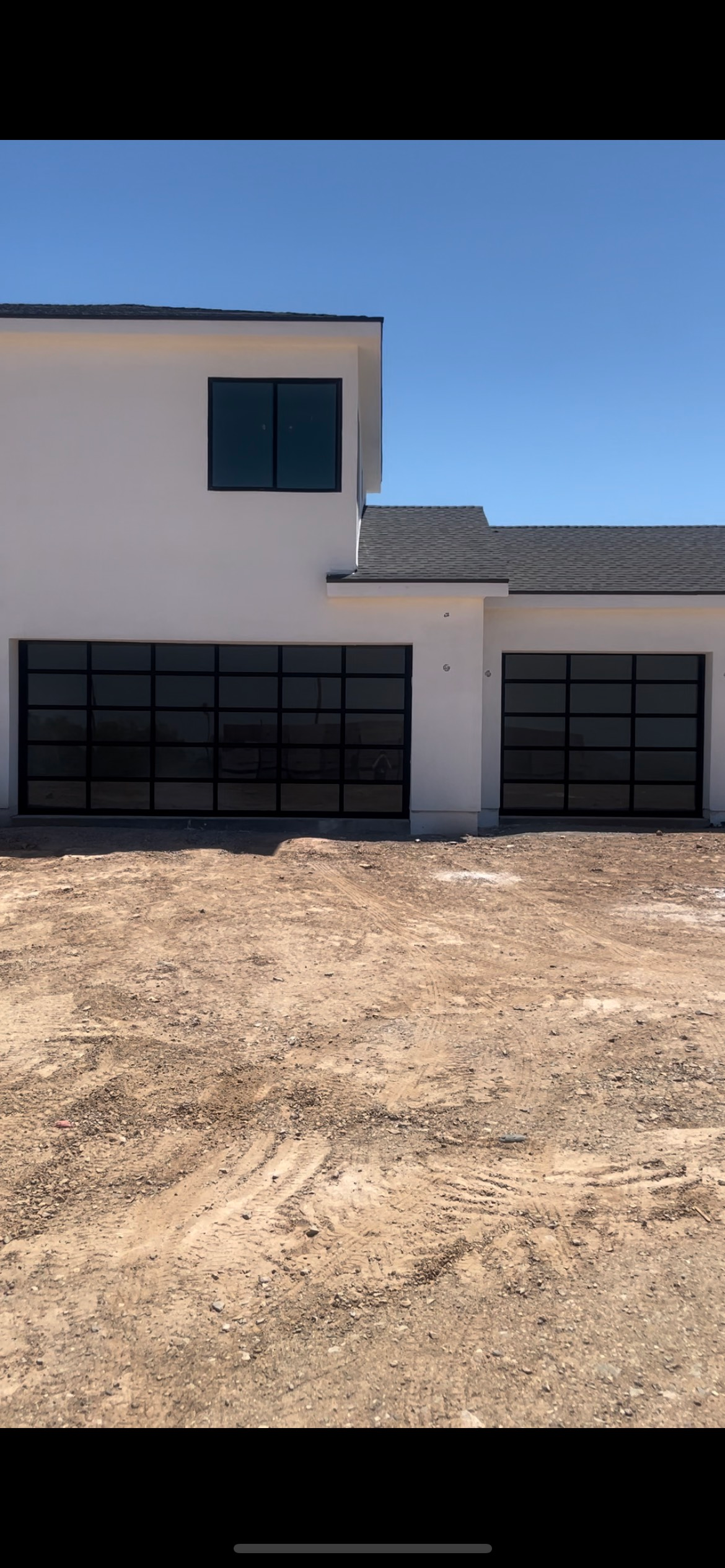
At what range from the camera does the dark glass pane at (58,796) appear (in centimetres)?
1470

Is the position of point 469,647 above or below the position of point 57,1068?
above

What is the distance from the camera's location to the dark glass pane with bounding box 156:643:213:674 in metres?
14.3

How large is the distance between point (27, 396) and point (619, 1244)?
47.3ft

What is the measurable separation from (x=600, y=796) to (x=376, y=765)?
30.9 ft

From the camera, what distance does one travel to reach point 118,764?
14.3m

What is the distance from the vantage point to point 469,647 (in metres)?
14.0

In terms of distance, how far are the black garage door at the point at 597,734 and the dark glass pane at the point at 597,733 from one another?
0.04 meters

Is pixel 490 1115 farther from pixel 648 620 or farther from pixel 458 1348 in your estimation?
pixel 648 620

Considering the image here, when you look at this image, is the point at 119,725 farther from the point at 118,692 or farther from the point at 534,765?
the point at 534,765

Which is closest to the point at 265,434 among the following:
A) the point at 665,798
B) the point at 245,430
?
the point at 245,430

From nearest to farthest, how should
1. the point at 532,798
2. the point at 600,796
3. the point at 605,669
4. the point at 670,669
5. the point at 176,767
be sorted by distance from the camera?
1. the point at 176,767
2. the point at 532,798
3. the point at 600,796
4. the point at 670,669
5. the point at 605,669

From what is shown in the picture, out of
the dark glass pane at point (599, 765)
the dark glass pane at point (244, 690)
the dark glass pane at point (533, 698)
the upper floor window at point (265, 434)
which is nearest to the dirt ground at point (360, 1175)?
the dark glass pane at point (244, 690)

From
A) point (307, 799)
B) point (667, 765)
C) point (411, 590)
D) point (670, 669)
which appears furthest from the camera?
point (670, 669)
